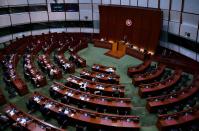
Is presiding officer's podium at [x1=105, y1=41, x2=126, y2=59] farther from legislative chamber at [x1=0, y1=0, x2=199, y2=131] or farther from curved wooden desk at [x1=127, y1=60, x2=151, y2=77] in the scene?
curved wooden desk at [x1=127, y1=60, x2=151, y2=77]

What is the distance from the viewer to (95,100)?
48.9 feet

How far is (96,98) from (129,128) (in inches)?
126

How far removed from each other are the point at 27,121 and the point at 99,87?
542 centimetres

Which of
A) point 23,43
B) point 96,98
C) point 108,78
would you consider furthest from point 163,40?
point 23,43

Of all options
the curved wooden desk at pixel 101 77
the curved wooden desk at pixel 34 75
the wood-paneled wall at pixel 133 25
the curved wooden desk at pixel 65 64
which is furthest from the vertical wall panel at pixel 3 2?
the curved wooden desk at pixel 101 77

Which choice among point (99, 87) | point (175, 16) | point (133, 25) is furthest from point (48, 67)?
point (175, 16)

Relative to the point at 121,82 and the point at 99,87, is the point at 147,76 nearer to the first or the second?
the point at 121,82

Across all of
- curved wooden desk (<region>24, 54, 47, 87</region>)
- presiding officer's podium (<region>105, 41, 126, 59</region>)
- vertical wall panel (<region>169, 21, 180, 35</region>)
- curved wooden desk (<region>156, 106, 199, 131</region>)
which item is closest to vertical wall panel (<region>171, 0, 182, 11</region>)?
vertical wall panel (<region>169, 21, 180, 35</region>)

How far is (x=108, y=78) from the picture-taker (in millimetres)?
17797

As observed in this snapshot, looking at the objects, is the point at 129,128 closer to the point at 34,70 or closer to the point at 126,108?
the point at 126,108

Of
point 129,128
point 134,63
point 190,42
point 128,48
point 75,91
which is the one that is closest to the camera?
point 129,128

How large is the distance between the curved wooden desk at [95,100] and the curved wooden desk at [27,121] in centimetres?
295

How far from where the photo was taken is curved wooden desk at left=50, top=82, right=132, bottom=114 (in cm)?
1449

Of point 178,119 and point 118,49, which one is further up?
point 118,49
